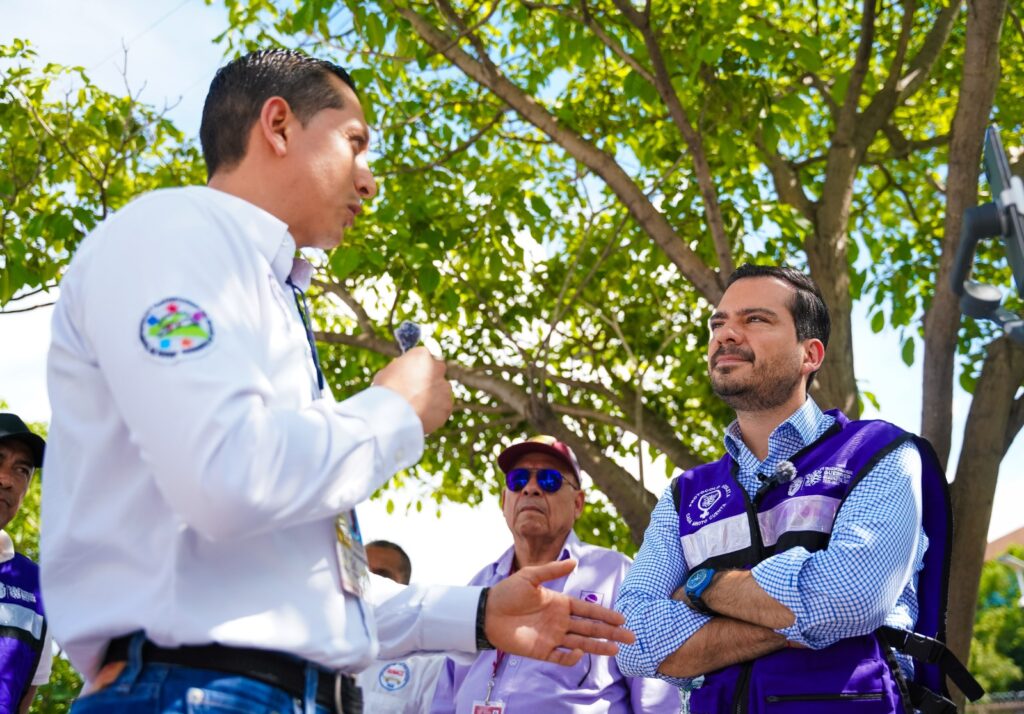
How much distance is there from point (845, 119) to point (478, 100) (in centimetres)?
257

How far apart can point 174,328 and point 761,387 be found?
2.36 meters

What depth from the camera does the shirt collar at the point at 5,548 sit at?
4477 millimetres

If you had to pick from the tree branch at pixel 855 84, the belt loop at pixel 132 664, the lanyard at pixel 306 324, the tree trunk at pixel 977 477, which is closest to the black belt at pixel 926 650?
the lanyard at pixel 306 324

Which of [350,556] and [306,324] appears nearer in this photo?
[350,556]

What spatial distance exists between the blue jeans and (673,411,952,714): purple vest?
174 cm

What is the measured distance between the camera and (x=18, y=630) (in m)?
4.38

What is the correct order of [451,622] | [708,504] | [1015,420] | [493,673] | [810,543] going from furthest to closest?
1. [1015,420]
2. [493,673]
3. [708,504]
4. [810,543]
5. [451,622]

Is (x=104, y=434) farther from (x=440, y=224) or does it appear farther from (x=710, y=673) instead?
(x=440, y=224)

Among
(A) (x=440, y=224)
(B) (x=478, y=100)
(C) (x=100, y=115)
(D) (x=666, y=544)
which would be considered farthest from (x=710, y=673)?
(C) (x=100, y=115)

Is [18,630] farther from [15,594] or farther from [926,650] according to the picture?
[926,650]

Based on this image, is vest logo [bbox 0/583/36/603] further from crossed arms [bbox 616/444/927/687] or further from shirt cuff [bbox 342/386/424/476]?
shirt cuff [bbox 342/386/424/476]

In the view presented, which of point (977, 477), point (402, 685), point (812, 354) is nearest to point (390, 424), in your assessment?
point (812, 354)

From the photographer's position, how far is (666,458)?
7.70 m

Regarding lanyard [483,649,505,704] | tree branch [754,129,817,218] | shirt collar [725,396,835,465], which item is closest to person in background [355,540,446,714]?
lanyard [483,649,505,704]
